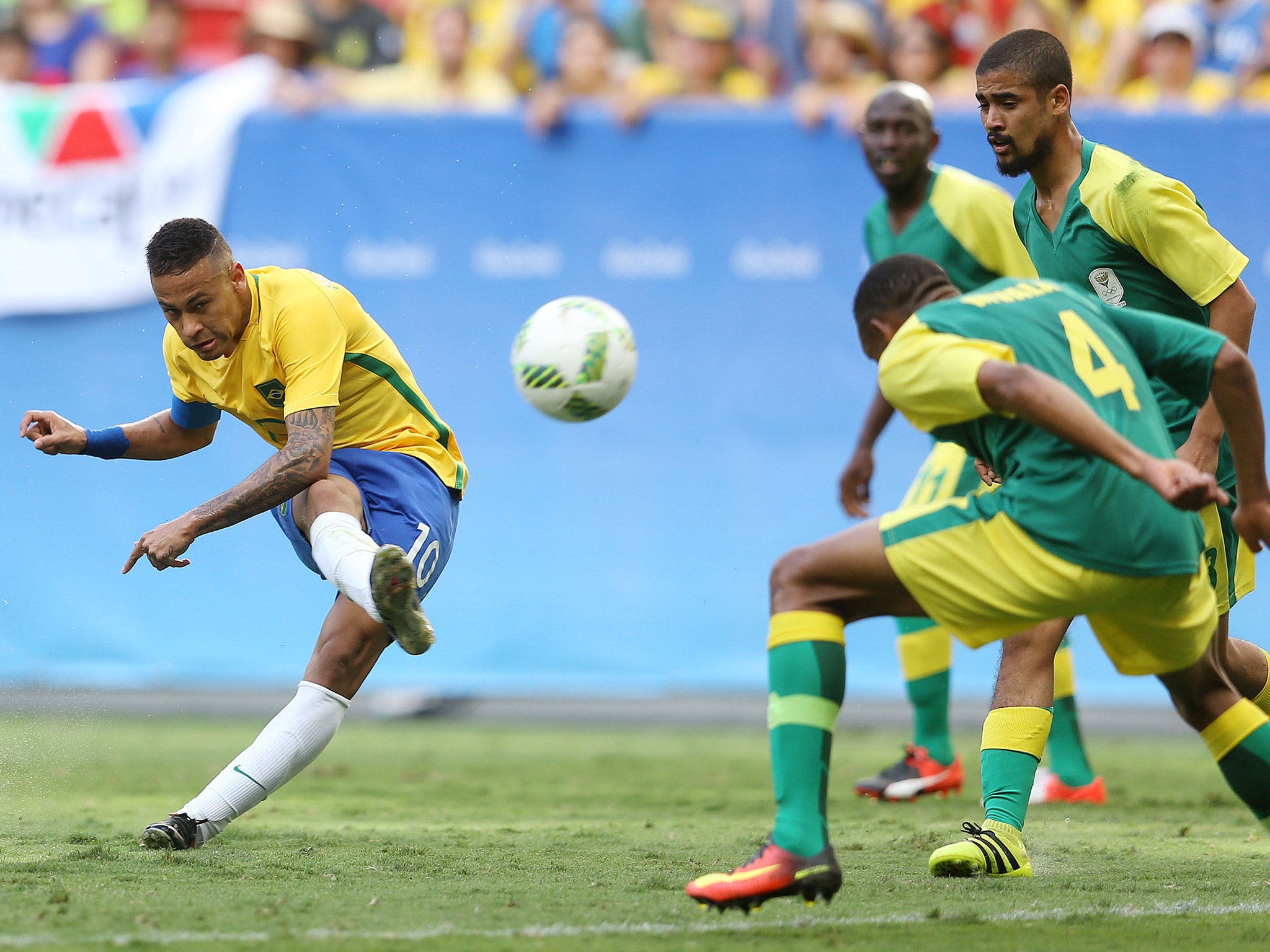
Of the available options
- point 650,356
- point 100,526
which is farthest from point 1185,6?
point 100,526

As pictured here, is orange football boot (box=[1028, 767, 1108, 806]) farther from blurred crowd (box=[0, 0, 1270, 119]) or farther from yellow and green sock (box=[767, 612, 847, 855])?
blurred crowd (box=[0, 0, 1270, 119])

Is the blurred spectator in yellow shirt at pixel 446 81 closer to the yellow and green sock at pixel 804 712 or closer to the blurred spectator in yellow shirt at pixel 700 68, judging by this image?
the blurred spectator in yellow shirt at pixel 700 68

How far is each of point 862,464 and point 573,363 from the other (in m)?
1.73

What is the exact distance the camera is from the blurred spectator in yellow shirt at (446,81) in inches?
394

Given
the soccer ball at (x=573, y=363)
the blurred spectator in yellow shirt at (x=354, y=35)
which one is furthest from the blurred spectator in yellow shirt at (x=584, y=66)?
the soccer ball at (x=573, y=363)

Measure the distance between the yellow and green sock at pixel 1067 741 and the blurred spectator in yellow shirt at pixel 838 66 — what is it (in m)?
3.95

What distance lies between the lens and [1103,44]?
32.9 feet

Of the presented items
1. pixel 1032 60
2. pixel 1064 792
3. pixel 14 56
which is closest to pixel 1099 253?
pixel 1032 60

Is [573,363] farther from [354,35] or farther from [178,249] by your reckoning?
[354,35]

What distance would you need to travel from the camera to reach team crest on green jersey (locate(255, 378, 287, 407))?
16.3ft

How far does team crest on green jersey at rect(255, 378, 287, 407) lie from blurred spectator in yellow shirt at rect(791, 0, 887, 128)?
16.3 ft

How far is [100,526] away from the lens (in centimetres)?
888

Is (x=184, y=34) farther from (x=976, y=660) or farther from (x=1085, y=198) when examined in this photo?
(x=1085, y=198)

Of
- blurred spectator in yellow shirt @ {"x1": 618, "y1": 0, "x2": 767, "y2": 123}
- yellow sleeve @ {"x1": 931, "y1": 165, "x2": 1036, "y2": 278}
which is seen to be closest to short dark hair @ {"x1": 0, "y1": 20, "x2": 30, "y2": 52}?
blurred spectator in yellow shirt @ {"x1": 618, "y1": 0, "x2": 767, "y2": 123}
